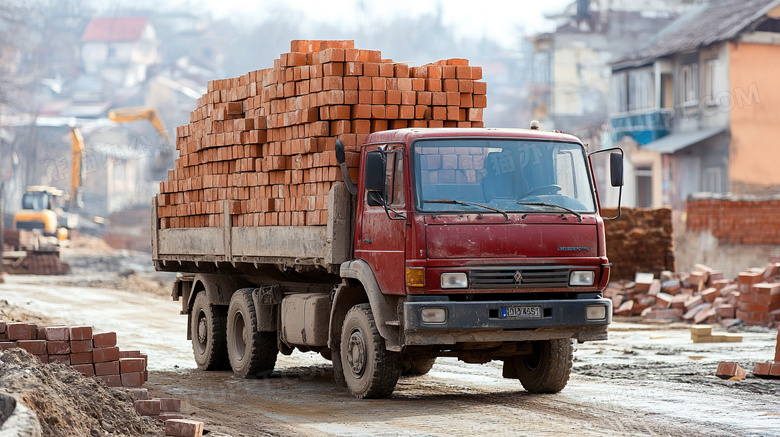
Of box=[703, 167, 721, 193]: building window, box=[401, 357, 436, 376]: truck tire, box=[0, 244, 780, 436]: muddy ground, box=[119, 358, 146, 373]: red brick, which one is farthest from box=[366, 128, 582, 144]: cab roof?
box=[703, 167, 721, 193]: building window

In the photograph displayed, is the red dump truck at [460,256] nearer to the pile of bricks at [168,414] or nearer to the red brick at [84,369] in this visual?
the pile of bricks at [168,414]

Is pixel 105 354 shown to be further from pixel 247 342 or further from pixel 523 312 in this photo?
pixel 523 312

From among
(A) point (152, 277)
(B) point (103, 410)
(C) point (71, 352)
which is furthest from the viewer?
(A) point (152, 277)

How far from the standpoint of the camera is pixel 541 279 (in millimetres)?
10062

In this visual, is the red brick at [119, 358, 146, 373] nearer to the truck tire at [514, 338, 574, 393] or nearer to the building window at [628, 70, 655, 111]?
the truck tire at [514, 338, 574, 393]

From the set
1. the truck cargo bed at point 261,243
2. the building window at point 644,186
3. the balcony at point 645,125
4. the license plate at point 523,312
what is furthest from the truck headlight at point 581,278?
the building window at point 644,186

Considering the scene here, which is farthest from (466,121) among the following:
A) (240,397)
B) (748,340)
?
(748,340)

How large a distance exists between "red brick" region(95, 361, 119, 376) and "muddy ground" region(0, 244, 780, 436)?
705 millimetres

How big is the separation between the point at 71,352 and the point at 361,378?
8.65ft

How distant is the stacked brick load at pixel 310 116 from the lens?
441 inches

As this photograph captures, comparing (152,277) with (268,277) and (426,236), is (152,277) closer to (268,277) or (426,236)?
(268,277)

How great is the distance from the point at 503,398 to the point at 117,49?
111 meters

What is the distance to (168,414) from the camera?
344 inches

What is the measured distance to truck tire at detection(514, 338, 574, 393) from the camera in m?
10.8
